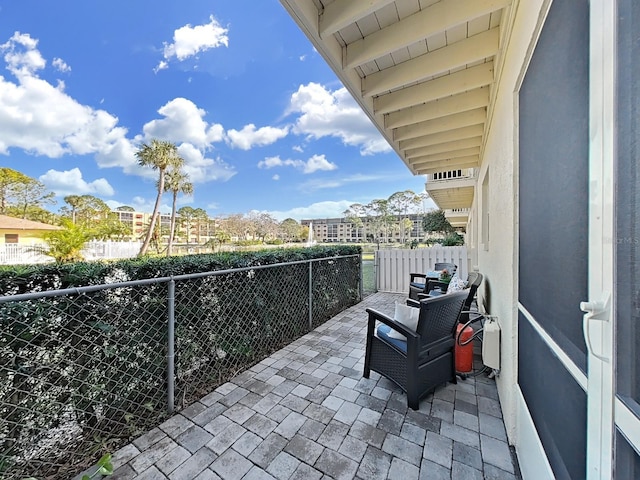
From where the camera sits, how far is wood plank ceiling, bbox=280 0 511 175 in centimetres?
171

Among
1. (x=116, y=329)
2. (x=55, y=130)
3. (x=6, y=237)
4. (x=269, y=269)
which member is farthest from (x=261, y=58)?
(x=55, y=130)

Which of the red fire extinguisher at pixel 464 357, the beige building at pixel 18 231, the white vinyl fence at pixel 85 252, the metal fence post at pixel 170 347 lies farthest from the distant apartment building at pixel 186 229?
the red fire extinguisher at pixel 464 357

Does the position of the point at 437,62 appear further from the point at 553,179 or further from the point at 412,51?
the point at 553,179

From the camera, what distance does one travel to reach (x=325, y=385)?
2.46 meters

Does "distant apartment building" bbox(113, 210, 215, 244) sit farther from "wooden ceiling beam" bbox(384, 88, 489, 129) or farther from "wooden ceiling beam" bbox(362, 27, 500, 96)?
"wooden ceiling beam" bbox(362, 27, 500, 96)

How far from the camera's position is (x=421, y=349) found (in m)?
2.13

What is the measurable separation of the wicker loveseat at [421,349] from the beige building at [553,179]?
0.42 m

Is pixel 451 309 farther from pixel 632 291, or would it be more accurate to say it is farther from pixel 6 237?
pixel 6 237

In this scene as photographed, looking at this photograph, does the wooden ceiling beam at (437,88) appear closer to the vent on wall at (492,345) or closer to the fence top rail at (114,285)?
the vent on wall at (492,345)

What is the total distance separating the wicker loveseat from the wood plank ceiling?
192 cm

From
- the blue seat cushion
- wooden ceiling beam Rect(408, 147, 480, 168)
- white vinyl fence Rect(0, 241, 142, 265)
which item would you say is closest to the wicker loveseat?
the blue seat cushion

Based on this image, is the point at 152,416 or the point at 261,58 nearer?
the point at 152,416

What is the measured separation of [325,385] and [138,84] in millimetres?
25727

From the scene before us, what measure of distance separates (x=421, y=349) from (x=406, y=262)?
4.54 metres
